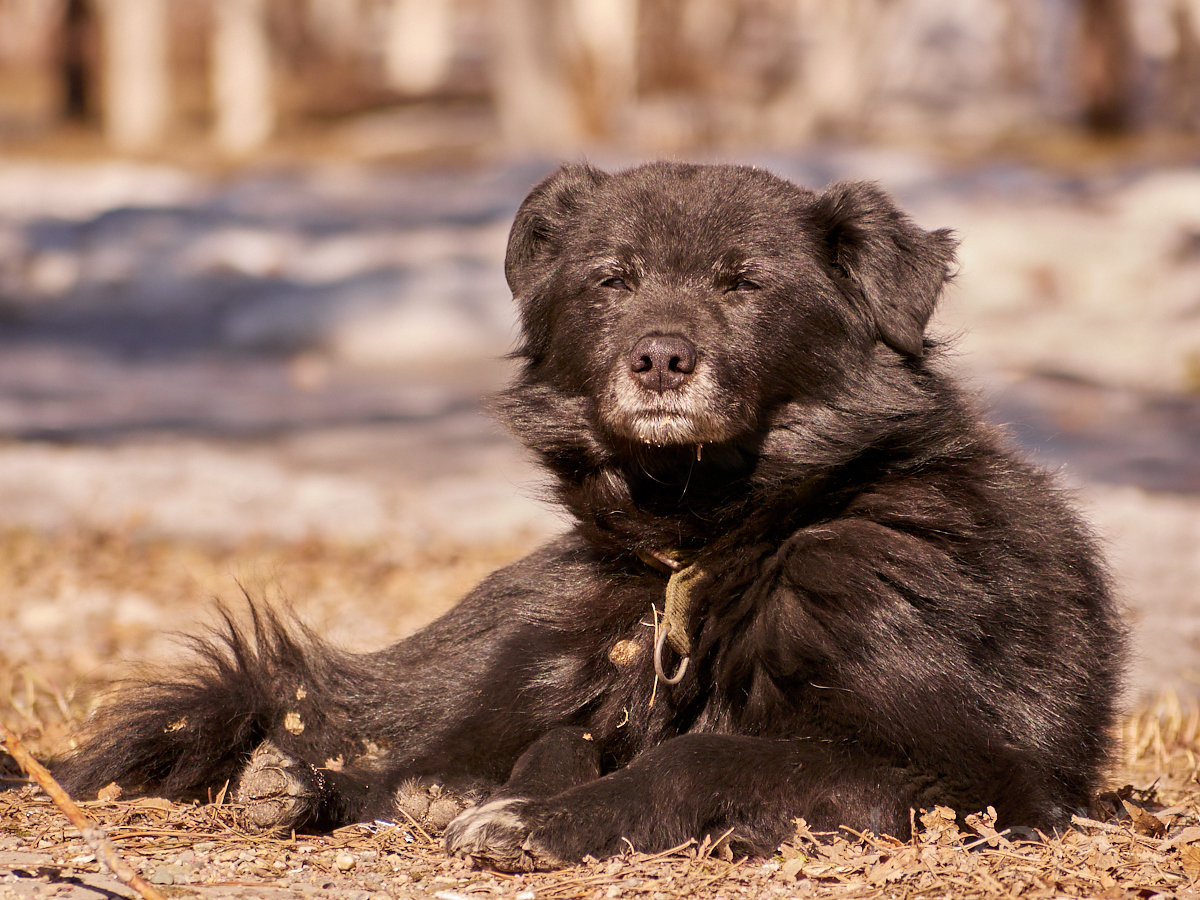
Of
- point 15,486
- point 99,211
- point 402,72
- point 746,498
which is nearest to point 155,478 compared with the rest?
point 15,486

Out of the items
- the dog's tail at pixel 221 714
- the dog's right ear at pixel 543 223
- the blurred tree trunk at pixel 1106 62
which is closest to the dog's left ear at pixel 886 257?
the dog's right ear at pixel 543 223

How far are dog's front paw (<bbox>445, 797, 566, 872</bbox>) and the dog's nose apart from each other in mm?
1085

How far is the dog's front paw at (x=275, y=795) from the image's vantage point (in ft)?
11.5

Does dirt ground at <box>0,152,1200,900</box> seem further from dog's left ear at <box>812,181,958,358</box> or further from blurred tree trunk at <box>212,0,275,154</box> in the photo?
blurred tree trunk at <box>212,0,275,154</box>

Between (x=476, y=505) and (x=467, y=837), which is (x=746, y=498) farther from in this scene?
(x=476, y=505)

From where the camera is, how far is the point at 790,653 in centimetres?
338

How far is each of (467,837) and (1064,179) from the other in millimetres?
15966

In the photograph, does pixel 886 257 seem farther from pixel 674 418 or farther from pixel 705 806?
pixel 705 806

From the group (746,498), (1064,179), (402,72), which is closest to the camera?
(746,498)

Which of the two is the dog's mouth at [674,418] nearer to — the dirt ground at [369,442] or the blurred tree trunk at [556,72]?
the dirt ground at [369,442]

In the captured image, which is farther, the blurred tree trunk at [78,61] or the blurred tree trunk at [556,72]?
the blurred tree trunk at [78,61]

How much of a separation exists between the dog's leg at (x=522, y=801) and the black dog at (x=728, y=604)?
0.01m

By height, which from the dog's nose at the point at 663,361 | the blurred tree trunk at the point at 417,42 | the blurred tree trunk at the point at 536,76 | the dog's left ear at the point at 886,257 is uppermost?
the blurred tree trunk at the point at 417,42

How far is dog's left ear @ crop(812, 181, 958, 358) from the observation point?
12.0ft
